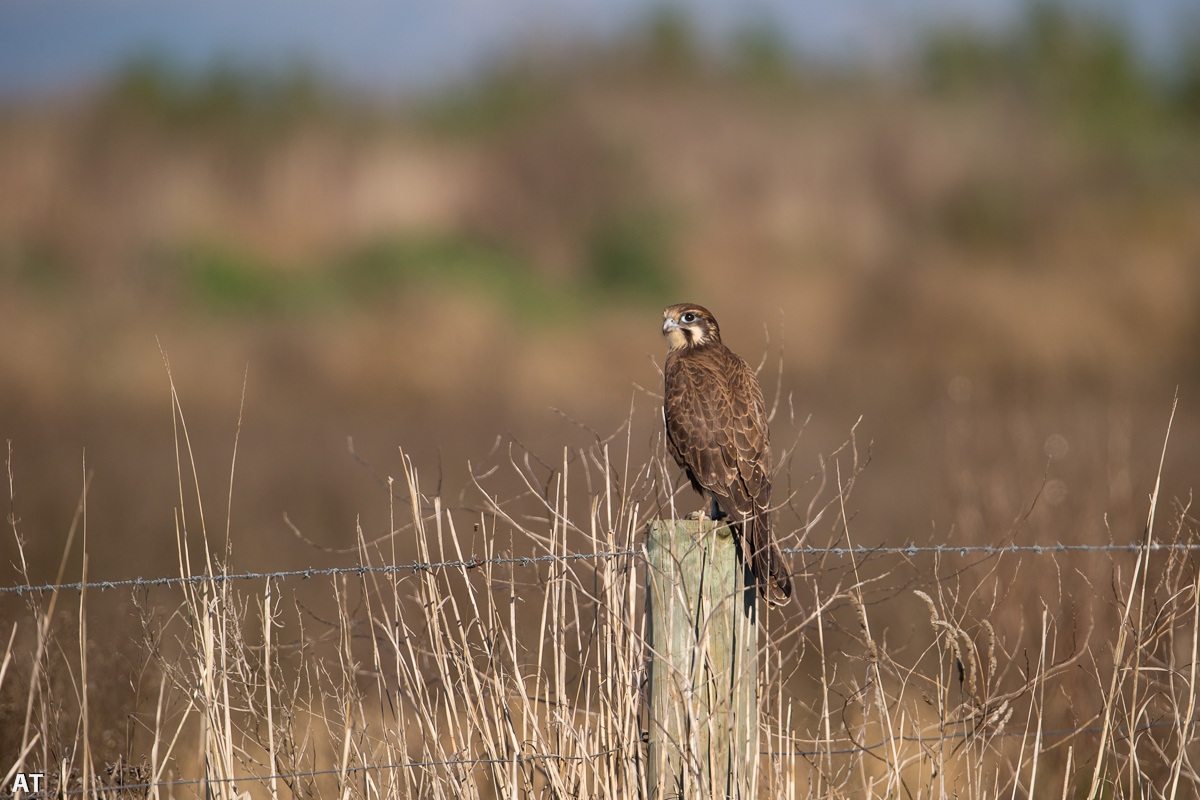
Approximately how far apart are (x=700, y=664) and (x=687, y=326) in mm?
2104

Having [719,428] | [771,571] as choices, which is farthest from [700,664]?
[719,428]

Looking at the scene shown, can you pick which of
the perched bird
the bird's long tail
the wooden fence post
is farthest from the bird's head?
the wooden fence post

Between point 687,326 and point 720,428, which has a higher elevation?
point 687,326

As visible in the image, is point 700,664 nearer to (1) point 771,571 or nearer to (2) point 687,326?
(1) point 771,571

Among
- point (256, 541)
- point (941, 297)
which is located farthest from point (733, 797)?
point (941, 297)

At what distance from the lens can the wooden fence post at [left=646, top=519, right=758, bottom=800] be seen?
241 cm

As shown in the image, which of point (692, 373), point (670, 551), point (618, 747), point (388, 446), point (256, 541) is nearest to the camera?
point (670, 551)

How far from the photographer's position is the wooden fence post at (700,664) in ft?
7.90

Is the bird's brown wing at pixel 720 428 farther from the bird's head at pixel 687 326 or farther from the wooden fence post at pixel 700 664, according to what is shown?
the wooden fence post at pixel 700 664

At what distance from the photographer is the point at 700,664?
7.82 ft

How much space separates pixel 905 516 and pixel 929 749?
21.1ft

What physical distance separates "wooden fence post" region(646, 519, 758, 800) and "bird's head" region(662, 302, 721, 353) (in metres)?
1.87

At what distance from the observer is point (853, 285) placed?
17.8m

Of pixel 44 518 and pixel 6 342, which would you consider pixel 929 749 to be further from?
pixel 6 342
